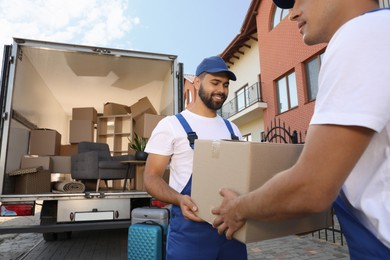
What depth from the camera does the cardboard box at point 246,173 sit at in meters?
0.99

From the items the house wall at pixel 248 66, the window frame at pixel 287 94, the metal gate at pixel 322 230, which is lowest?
the metal gate at pixel 322 230

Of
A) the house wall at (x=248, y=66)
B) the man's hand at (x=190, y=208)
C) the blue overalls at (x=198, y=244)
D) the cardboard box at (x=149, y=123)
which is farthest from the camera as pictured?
the house wall at (x=248, y=66)

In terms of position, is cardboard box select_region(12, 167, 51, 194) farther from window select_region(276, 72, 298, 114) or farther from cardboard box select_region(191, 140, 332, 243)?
window select_region(276, 72, 298, 114)

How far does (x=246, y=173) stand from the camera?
990mm

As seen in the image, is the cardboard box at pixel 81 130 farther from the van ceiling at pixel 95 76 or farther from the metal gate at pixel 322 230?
the metal gate at pixel 322 230

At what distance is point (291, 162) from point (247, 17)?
641 inches

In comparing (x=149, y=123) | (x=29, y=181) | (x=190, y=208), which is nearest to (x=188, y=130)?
(x=190, y=208)

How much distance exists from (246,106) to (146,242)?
1330cm

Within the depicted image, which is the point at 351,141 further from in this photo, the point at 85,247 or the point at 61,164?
the point at 61,164

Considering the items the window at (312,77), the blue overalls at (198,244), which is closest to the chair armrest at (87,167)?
the blue overalls at (198,244)

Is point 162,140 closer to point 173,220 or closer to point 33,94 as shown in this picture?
point 173,220

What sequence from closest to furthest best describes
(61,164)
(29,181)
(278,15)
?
(29,181) < (61,164) < (278,15)

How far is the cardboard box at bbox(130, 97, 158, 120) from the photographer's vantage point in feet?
25.2

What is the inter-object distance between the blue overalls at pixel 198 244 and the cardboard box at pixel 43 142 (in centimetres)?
510
